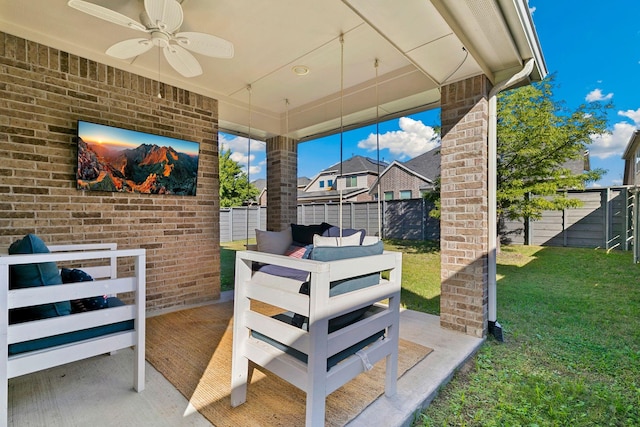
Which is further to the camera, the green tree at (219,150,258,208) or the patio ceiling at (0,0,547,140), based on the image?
the green tree at (219,150,258,208)

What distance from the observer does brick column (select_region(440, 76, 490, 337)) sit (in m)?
2.64

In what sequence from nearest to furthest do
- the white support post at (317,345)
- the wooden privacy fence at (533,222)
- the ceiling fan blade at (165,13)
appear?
the white support post at (317,345)
the ceiling fan blade at (165,13)
the wooden privacy fence at (533,222)

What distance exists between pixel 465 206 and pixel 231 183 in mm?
12907

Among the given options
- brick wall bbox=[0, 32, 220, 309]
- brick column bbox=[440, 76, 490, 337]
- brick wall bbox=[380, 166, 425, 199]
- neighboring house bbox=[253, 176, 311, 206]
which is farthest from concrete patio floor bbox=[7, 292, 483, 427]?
brick wall bbox=[380, 166, 425, 199]

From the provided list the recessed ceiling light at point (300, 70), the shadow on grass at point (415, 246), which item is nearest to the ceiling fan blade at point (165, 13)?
the recessed ceiling light at point (300, 70)

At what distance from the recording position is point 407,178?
15266 mm

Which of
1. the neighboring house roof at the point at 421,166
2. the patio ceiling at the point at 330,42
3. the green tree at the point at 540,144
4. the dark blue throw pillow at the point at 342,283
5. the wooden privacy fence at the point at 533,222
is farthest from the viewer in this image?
the neighboring house roof at the point at 421,166

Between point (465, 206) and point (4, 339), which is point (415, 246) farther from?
point (4, 339)

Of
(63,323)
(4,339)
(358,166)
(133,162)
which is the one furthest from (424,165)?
(4,339)

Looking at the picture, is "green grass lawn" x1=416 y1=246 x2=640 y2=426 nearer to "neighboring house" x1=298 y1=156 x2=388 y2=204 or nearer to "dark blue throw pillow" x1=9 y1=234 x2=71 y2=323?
"dark blue throw pillow" x1=9 y1=234 x2=71 y2=323

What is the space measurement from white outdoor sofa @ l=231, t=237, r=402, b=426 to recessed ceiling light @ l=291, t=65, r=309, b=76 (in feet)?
8.21

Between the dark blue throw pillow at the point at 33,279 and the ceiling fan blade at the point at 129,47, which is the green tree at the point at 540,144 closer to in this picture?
the ceiling fan blade at the point at 129,47

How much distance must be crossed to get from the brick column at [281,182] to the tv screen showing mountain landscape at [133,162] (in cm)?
173

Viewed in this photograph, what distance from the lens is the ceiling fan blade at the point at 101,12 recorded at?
173 centimetres
